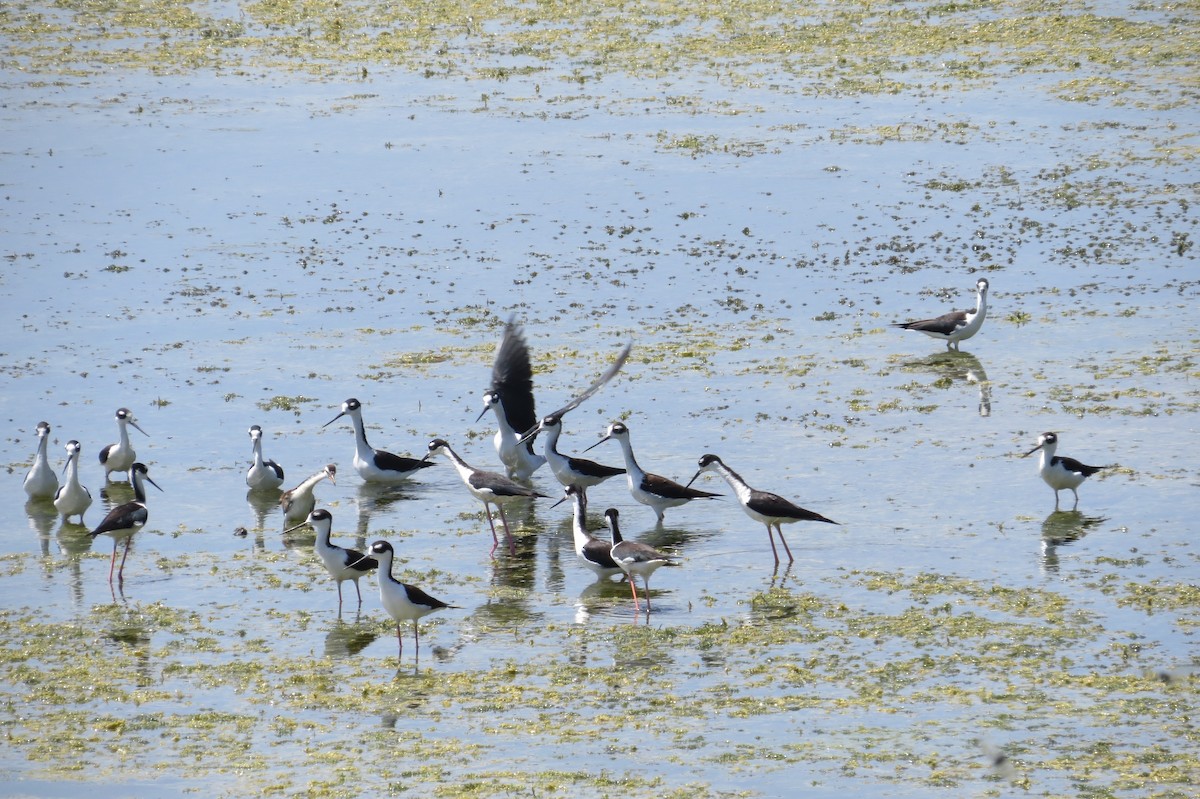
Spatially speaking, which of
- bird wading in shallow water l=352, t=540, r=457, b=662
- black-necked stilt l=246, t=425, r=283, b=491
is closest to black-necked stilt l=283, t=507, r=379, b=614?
bird wading in shallow water l=352, t=540, r=457, b=662

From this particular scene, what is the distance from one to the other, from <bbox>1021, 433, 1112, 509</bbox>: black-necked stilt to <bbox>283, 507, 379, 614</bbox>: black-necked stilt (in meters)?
6.03

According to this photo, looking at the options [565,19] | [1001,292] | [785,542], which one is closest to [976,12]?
[565,19]

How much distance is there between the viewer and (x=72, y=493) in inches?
587

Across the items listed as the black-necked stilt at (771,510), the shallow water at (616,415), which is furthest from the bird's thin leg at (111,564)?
the black-necked stilt at (771,510)

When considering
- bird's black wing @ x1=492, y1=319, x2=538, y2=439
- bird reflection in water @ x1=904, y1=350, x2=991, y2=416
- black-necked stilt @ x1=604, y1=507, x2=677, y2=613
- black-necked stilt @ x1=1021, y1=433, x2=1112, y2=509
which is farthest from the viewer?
bird reflection in water @ x1=904, y1=350, x2=991, y2=416

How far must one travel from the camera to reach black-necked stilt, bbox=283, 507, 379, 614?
12.8 m

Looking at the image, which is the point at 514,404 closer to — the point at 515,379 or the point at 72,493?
the point at 515,379

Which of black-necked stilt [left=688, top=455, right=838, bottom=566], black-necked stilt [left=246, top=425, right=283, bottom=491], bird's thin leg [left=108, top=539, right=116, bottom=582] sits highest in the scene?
black-necked stilt [left=688, top=455, right=838, bottom=566]

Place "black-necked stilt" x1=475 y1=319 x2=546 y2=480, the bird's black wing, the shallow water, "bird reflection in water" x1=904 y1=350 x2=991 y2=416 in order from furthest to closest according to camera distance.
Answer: "bird reflection in water" x1=904 y1=350 x2=991 y2=416, the bird's black wing, "black-necked stilt" x1=475 y1=319 x2=546 y2=480, the shallow water

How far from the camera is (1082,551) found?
44.6ft

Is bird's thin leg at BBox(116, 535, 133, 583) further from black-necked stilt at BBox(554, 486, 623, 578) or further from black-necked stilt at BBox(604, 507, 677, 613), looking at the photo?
black-necked stilt at BBox(604, 507, 677, 613)

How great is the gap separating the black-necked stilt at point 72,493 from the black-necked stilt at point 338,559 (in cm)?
302

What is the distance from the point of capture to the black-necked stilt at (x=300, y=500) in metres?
14.9

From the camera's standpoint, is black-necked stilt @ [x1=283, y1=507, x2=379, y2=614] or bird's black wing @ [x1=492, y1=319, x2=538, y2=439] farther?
bird's black wing @ [x1=492, y1=319, x2=538, y2=439]
